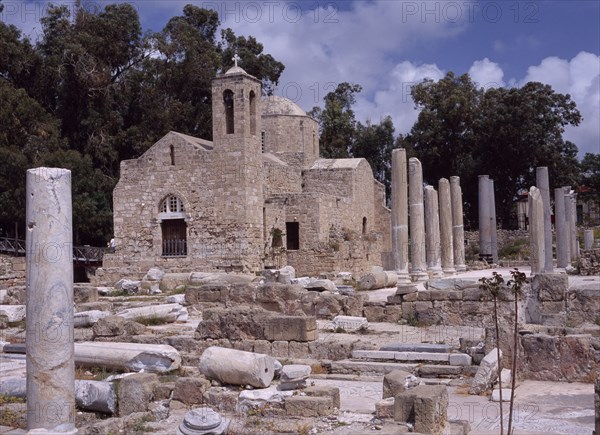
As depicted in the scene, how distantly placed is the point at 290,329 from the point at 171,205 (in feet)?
58.0

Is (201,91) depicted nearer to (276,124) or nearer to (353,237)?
(276,124)

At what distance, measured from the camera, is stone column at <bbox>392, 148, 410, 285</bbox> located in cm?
1898

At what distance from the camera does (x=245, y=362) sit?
8.73 m

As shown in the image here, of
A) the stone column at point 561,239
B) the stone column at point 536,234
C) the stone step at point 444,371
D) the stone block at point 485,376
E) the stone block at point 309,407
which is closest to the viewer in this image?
the stone block at point 309,407

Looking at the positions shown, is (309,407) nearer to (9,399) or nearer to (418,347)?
(418,347)

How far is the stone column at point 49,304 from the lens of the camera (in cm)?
650

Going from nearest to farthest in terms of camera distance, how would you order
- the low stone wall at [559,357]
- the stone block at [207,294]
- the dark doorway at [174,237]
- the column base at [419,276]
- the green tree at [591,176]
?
1. the low stone wall at [559,357]
2. the stone block at [207,294]
3. the column base at [419,276]
4. the dark doorway at [174,237]
5. the green tree at [591,176]

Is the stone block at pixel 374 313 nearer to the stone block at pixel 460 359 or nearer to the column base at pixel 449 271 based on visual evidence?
the stone block at pixel 460 359

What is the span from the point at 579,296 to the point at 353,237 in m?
17.1

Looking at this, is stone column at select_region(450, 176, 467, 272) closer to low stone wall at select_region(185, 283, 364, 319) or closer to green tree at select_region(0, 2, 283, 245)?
low stone wall at select_region(185, 283, 364, 319)

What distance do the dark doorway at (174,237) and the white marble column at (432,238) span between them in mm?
9686

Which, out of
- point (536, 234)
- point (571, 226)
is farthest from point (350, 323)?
point (571, 226)

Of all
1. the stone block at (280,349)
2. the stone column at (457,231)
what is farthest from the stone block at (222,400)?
the stone column at (457,231)

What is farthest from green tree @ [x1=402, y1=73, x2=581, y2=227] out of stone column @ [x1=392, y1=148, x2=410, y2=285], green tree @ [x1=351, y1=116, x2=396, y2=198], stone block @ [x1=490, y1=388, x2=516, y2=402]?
stone block @ [x1=490, y1=388, x2=516, y2=402]
